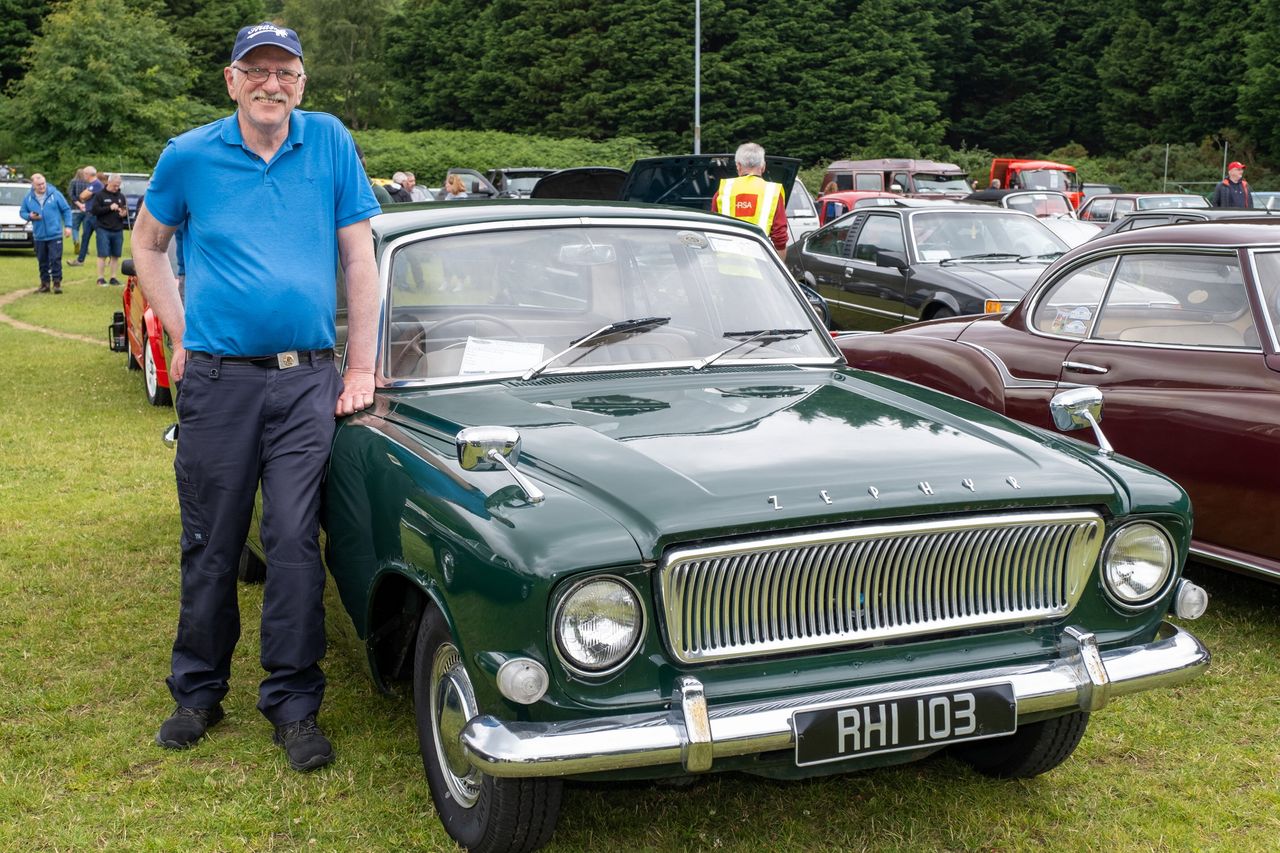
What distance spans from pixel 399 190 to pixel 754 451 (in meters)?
14.2

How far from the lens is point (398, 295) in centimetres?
443

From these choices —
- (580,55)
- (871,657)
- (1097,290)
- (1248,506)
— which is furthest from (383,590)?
(580,55)

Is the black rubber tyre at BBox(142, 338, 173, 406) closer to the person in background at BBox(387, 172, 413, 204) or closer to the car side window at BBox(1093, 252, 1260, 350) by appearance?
the person in background at BBox(387, 172, 413, 204)

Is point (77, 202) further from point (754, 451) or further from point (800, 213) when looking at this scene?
point (754, 451)

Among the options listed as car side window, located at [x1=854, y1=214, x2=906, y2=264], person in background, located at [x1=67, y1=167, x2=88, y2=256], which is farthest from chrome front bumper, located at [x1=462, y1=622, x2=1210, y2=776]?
person in background, located at [x1=67, y1=167, x2=88, y2=256]

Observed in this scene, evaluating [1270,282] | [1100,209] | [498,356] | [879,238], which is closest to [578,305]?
[498,356]

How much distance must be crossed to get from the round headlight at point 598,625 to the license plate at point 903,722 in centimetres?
43

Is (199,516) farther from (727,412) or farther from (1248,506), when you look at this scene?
(1248,506)

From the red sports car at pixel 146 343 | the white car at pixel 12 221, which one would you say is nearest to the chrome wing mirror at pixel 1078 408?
the red sports car at pixel 146 343

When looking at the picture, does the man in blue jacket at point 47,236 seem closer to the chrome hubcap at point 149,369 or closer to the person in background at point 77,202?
the person in background at point 77,202

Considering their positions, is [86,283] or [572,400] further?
[86,283]

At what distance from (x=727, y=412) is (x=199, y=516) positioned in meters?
1.64

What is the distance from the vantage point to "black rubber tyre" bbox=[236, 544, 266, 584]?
6.04m

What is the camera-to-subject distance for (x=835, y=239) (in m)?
13.5
